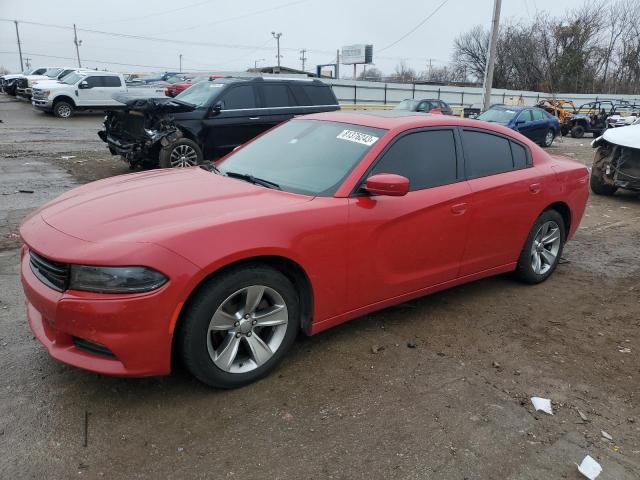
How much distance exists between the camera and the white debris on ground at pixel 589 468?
2.48 m

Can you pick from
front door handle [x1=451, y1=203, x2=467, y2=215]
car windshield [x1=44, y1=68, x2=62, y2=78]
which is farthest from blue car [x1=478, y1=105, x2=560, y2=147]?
car windshield [x1=44, y1=68, x2=62, y2=78]

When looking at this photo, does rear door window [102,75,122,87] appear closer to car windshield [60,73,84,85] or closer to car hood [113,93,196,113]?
car windshield [60,73,84,85]

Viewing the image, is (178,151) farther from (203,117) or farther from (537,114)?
(537,114)

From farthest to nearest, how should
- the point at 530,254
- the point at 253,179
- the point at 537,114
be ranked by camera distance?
the point at 537,114
the point at 530,254
the point at 253,179

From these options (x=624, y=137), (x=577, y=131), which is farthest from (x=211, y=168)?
(x=577, y=131)

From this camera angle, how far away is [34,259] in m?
2.93

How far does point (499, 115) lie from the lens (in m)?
18.6

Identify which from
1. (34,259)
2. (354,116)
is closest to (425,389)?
(354,116)

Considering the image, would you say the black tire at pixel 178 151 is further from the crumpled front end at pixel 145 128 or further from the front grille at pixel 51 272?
the front grille at pixel 51 272

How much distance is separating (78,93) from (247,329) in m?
22.8

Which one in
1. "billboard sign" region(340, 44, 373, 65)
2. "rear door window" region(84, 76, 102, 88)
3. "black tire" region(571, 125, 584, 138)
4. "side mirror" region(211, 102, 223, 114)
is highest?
"billboard sign" region(340, 44, 373, 65)

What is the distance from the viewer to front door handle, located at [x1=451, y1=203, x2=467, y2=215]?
12.8 feet

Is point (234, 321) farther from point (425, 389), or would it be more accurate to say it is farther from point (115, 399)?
point (425, 389)

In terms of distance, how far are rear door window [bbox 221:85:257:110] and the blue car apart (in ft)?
35.6
